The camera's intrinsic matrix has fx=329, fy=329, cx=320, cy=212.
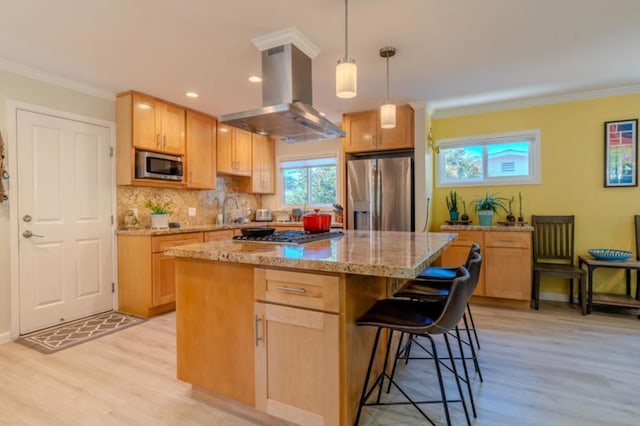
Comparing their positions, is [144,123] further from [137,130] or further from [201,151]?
[201,151]

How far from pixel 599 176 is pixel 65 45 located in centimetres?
541

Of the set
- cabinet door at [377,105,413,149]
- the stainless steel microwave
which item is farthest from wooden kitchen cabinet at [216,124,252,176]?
cabinet door at [377,105,413,149]

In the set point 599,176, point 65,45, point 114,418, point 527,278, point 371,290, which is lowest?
point 114,418

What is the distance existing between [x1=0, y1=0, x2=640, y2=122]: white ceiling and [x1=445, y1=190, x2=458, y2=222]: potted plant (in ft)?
4.40

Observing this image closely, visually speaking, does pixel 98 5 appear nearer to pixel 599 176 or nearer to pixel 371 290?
pixel 371 290

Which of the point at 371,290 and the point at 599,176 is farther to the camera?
the point at 599,176

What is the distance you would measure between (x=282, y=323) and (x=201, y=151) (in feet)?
11.1

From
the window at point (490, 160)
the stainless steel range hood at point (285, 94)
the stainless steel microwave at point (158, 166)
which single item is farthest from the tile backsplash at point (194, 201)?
the window at point (490, 160)

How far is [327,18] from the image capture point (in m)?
2.24

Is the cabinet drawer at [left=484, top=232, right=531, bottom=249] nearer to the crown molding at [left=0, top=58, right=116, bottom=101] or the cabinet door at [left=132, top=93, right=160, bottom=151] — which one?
the cabinet door at [left=132, top=93, right=160, bottom=151]

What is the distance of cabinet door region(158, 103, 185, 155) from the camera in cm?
386

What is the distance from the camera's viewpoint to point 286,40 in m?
2.43

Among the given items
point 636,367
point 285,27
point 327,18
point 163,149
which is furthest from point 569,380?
point 163,149

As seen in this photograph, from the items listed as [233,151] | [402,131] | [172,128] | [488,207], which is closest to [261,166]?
[233,151]
